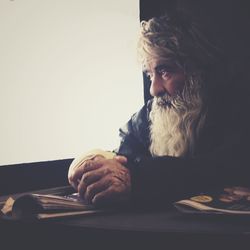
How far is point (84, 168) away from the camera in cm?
89

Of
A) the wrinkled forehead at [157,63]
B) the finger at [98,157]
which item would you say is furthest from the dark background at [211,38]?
the finger at [98,157]

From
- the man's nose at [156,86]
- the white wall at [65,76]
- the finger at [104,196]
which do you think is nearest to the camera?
the finger at [104,196]

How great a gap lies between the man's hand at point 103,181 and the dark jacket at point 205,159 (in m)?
0.03

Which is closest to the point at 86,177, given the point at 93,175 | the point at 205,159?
the point at 93,175

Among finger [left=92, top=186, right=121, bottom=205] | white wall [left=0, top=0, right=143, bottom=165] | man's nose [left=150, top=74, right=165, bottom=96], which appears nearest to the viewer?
finger [left=92, top=186, right=121, bottom=205]

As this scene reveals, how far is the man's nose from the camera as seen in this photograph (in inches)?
45.1

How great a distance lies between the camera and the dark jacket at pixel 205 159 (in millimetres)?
870

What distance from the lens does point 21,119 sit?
1053 millimetres

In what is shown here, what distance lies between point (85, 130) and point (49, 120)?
12 centimetres

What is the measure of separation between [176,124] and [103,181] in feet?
1.18

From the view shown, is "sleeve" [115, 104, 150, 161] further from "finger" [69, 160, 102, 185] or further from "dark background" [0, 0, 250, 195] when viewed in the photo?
"finger" [69, 160, 102, 185]

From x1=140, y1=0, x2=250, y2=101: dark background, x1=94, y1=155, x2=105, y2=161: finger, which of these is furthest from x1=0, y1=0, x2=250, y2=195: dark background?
x1=94, y1=155, x2=105, y2=161: finger

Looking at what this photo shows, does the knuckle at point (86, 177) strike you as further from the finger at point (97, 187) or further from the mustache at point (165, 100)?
the mustache at point (165, 100)

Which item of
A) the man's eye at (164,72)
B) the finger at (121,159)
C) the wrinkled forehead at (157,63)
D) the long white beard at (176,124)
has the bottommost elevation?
the finger at (121,159)
